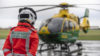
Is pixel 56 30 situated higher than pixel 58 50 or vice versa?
pixel 56 30

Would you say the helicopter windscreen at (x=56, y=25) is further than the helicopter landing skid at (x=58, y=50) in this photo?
Yes

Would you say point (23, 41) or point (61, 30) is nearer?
point (23, 41)

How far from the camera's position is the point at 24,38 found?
322 cm

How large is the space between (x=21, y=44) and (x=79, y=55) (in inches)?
291

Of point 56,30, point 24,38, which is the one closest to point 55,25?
point 56,30

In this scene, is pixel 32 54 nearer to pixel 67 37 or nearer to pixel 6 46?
pixel 6 46

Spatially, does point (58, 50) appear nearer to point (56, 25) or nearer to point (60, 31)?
point (60, 31)

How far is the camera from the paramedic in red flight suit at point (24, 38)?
321cm

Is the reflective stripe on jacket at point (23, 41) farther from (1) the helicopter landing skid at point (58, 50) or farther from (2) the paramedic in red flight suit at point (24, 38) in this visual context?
(1) the helicopter landing skid at point (58, 50)

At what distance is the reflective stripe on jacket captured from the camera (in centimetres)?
321

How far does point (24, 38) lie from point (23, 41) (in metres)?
0.04

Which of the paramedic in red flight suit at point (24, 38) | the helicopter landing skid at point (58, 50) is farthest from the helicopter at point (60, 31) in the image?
the paramedic in red flight suit at point (24, 38)

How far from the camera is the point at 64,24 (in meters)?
9.50

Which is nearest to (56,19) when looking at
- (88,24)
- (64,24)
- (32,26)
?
(64,24)
